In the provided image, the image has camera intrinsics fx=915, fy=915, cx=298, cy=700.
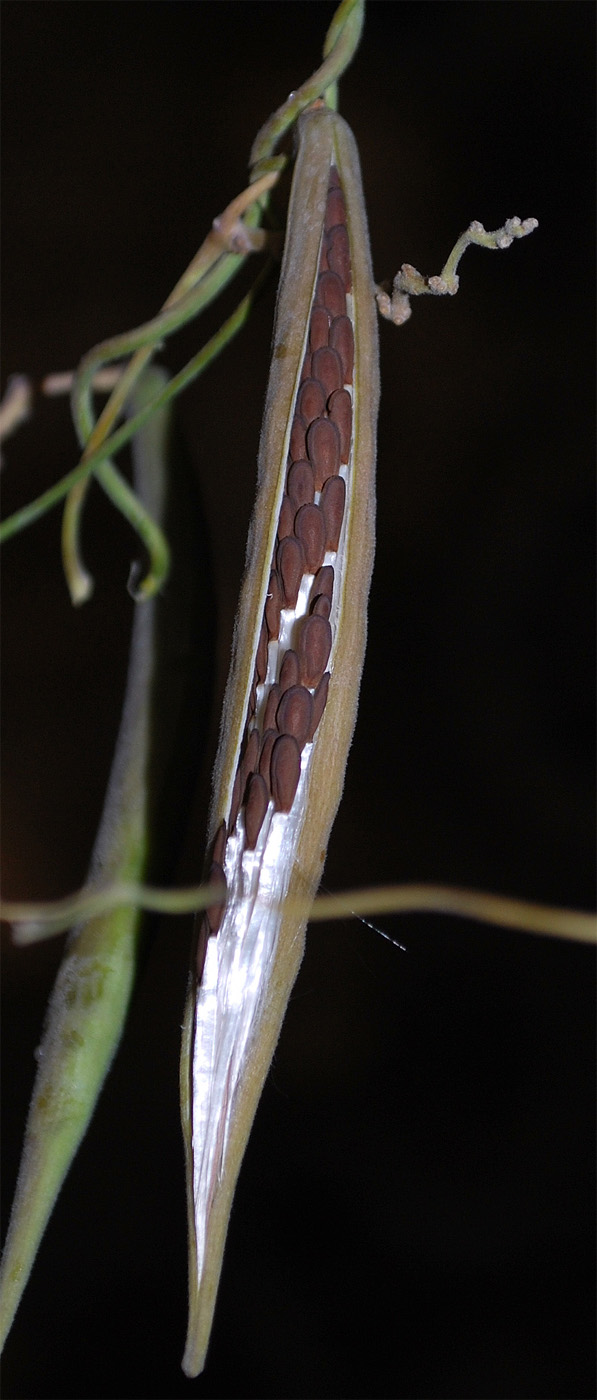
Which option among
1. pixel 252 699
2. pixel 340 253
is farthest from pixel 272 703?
pixel 340 253

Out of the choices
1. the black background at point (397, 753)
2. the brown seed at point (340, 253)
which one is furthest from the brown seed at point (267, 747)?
the black background at point (397, 753)

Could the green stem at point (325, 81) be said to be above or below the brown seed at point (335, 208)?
above

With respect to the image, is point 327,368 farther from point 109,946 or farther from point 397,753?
point 397,753

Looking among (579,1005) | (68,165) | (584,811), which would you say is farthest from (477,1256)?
(68,165)

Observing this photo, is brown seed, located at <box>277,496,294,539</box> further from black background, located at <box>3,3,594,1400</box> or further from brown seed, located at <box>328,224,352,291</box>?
black background, located at <box>3,3,594,1400</box>

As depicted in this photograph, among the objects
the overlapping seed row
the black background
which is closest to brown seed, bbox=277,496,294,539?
the overlapping seed row

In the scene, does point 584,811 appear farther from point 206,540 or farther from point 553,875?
point 206,540

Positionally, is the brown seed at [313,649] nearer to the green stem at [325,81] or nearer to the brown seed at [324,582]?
the brown seed at [324,582]
